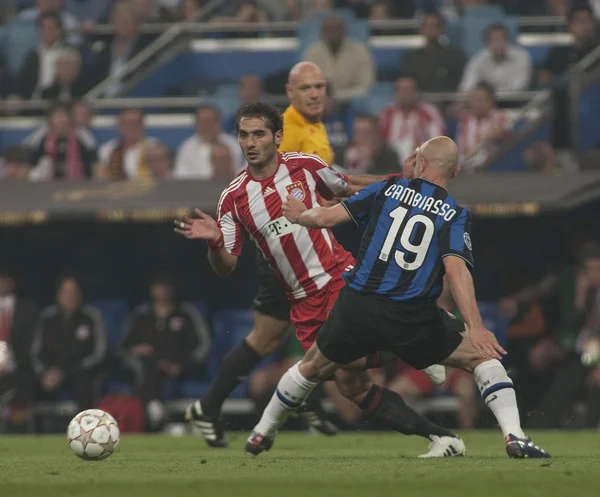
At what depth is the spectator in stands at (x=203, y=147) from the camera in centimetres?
1392

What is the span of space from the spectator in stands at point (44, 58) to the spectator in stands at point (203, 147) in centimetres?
282

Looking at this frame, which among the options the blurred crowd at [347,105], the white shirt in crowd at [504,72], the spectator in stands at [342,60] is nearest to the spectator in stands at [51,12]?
the blurred crowd at [347,105]

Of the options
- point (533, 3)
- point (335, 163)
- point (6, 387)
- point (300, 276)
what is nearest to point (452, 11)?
point (533, 3)

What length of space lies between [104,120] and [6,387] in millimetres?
3369

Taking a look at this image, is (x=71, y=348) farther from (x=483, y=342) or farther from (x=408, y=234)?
(x=483, y=342)

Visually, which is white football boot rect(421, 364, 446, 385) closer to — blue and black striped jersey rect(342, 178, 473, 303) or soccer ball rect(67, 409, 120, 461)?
blue and black striped jersey rect(342, 178, 473, 303)

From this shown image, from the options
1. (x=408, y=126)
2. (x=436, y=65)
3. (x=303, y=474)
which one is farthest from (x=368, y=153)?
(x=303, y=474)

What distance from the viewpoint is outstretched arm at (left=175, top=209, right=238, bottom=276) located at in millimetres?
7359

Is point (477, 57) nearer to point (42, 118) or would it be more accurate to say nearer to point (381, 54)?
point (381, 54)

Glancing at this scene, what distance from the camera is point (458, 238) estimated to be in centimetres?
678

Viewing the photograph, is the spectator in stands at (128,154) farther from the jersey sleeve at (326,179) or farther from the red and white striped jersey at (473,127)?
the jersey sleeve at (326,179)

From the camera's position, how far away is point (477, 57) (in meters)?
14.8

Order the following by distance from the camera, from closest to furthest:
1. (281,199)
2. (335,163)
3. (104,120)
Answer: (281,199)
(335,163)
(104,120)

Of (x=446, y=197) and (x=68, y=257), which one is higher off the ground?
(x=446, y=197)
